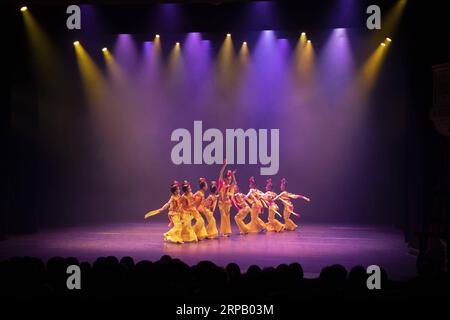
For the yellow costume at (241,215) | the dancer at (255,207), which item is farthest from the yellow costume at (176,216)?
the dancer at (255,207)

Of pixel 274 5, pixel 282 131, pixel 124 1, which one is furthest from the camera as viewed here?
pixel 282 131

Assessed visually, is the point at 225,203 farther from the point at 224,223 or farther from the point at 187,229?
the point at 187,229

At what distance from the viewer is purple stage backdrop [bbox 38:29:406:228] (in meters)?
14.2

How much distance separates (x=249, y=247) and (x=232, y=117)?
6142mm

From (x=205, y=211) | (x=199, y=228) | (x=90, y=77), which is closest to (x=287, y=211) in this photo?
(x=205, y=211)

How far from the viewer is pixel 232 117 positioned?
1491cm

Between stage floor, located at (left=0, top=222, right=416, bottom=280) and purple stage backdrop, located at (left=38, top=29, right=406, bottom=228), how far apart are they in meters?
2.24

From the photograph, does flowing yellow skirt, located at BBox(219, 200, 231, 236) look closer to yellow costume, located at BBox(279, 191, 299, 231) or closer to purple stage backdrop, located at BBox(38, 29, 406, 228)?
yellow costume, located at BBox(279, 191, 299, 231)

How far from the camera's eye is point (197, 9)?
11.0 meters
